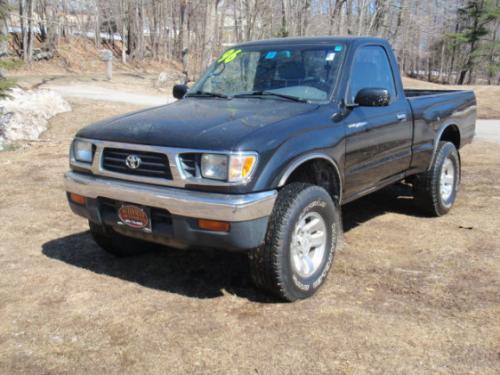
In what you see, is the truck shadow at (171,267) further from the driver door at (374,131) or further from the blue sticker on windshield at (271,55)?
the blue sticker on windshield at (271,55)

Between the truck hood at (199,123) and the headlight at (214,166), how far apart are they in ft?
0.19

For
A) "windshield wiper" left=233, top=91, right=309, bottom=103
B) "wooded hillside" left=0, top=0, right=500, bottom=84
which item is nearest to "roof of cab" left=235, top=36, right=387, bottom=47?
"windshield wiper" left=233, top=91, right=309, bottom=103

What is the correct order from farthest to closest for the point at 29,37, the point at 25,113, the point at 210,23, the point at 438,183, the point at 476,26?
the point at 476,26
the point at 29,37
the point at 210,23
the point at 25,113
the point at 438,183

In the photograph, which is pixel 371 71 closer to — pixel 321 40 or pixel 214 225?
pixel 321 40

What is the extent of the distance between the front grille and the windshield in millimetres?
1226

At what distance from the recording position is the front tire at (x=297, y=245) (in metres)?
3.48

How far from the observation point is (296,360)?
3.01 meters

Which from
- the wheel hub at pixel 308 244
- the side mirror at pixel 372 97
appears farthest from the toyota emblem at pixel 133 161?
the side mirror at pixel 372 97

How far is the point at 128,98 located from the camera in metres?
17.0

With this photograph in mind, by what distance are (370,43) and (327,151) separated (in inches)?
58.0

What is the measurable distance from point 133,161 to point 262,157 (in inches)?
34.7

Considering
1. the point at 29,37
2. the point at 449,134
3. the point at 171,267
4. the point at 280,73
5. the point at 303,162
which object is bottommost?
the point at 171,267

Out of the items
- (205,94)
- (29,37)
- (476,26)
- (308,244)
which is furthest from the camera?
(476,26)

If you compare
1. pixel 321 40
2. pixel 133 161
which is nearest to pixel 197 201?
pixel 133 161
